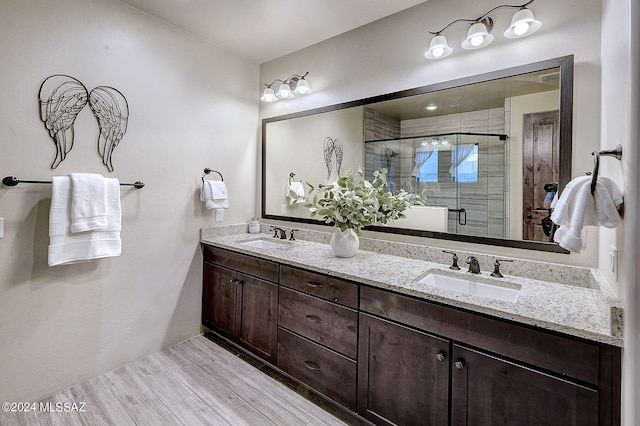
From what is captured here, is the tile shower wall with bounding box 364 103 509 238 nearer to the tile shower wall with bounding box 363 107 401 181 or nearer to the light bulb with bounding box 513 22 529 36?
the tile shower wall with bounding box 363 107 401 181

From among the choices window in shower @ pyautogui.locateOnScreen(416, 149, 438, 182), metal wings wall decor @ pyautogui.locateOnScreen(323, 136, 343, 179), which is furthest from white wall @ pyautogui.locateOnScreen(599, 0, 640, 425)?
metal wings wall decor @ pyautogui.locateOnScreen(323, 136, 343, 179)

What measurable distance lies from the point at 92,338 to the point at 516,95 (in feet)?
10.1

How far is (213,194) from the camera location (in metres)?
2.66

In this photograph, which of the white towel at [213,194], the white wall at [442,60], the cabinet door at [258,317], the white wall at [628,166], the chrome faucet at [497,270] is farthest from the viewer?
the white towel at [213,194]

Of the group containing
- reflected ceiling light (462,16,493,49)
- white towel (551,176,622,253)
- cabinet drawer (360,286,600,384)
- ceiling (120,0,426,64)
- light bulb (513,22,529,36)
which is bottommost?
cabinet drawer (360,286,600,384)

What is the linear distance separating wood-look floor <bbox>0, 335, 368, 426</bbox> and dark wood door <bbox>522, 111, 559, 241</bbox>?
1510mm

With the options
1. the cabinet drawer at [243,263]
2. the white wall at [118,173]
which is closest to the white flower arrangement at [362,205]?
the cabinet drawer at [243,263]

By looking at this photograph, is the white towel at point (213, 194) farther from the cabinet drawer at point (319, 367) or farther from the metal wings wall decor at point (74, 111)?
the cabinet drawer at point (319, 367)

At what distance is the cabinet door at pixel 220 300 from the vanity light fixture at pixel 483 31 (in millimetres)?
2143

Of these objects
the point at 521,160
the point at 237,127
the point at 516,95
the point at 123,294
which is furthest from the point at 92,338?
the point at 516,95

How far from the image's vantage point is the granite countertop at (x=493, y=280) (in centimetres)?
118

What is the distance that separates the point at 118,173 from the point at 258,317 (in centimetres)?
143

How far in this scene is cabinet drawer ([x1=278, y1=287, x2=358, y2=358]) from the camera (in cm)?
178

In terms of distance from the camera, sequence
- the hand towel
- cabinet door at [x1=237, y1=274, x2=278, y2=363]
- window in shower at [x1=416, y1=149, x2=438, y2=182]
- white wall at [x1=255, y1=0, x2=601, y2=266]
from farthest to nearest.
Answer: cabinet door at [x1=237, y1=274, x2=278, y2=363] → window in shower at [x1=416, y1=149, x2=438, y2=182] → the hand towel → white wall at [x1=255, y1=0, x2=601, y2=266]
